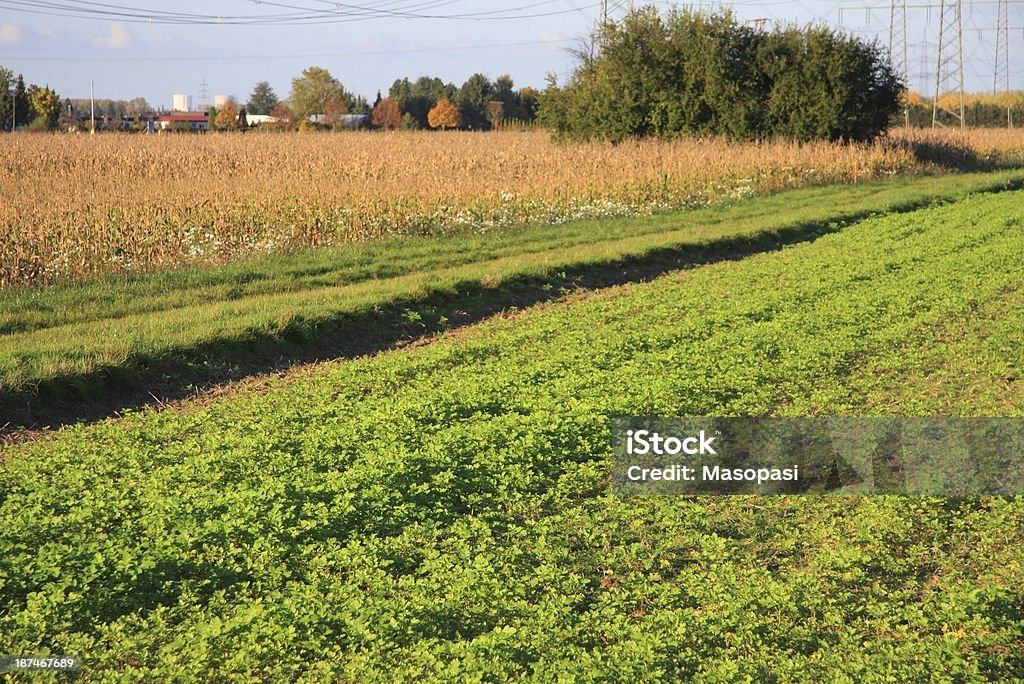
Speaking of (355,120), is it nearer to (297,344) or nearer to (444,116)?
(444,116)

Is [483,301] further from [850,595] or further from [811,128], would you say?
[811,128]

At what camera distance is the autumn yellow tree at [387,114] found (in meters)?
101

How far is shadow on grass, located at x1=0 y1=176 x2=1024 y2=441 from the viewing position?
949 cm

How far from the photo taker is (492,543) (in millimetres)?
6191

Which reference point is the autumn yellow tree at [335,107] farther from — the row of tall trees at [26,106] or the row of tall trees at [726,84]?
the row of tall trees at [726,84]

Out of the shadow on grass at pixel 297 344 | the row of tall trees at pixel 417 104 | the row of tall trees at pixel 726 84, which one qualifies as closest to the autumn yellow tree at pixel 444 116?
the row of tall trees at pixel 417 104

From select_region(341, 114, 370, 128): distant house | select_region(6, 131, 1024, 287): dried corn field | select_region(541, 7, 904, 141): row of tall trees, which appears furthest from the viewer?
select_region(341, 114, 370, 128): distant house

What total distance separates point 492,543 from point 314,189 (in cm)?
1590

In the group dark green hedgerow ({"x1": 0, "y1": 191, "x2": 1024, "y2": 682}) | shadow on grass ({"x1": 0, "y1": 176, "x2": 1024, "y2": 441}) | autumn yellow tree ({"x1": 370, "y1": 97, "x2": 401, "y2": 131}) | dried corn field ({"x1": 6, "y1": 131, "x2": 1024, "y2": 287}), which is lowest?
dark green hedgerow ({"x1": 0, "y1": 191, "x2": 1024, "y2": 682})

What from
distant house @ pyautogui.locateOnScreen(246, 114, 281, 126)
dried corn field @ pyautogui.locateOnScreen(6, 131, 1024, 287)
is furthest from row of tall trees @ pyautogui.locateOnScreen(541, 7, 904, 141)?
distant house @ pyautogui.locateOnScreen(246, 114, 281, 126)

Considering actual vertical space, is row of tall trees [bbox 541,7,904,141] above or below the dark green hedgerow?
above

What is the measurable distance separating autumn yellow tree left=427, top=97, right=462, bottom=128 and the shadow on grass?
83.7 metres

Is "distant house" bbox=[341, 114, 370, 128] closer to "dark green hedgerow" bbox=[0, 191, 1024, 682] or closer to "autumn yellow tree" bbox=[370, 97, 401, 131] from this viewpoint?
"autumn yellow tree" bbox=[370, 97, 401, 131]

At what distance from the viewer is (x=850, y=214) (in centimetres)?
2400
